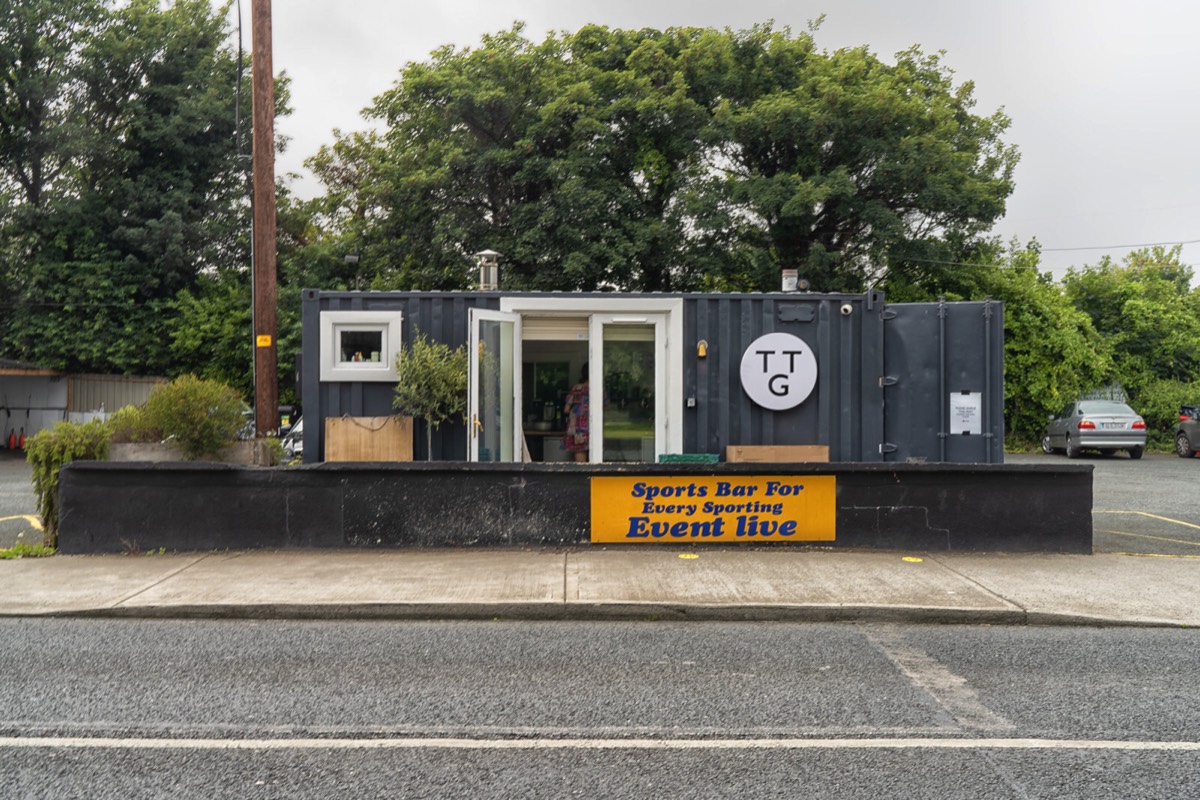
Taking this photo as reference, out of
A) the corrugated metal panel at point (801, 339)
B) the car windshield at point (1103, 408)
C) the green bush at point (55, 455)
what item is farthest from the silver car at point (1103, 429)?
the green bush at point (55, 455)

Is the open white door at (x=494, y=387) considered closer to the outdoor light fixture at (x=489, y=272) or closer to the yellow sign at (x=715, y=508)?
the outdoor light fixture at (x=489, y=272)

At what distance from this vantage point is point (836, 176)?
24422mm

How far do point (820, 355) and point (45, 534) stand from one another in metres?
8.77

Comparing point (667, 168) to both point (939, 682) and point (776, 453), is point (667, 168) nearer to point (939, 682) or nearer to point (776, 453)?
point (776, 453)

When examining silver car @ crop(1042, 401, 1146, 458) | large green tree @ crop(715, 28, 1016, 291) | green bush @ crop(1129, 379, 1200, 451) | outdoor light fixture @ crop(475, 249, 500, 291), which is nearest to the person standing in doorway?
outdoor light fixture @ crop(475, 249, 500, 291)

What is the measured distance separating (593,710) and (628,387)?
21.8 feet

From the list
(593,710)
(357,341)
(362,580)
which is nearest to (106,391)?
(357,341)

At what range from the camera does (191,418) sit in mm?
9867

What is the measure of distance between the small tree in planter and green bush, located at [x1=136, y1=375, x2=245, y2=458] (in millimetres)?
1795

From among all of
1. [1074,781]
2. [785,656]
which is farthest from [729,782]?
[785,656]

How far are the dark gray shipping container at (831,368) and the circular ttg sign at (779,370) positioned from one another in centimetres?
6

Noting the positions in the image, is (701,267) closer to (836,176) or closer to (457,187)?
(836,176)

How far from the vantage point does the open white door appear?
10.5 metres

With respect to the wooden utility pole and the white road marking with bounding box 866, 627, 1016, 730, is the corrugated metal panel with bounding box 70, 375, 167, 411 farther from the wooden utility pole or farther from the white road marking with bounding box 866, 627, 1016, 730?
the white road marking with bounding box 866, 627, 1016, 730
